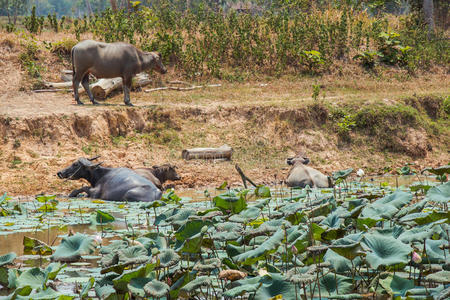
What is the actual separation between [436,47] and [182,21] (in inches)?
398

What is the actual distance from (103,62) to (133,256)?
11.4 m

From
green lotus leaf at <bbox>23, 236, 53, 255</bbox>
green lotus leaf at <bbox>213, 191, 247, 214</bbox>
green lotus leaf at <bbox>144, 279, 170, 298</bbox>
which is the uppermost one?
green lotus leaf at <bbox>144, 279, 170, 298</bbox>

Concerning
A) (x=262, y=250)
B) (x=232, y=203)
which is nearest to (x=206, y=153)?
(x=232, y=203)

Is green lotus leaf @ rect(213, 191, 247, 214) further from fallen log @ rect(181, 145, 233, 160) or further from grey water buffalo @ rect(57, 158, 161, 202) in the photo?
fallen log @ rect(181, 145, 233, 160)

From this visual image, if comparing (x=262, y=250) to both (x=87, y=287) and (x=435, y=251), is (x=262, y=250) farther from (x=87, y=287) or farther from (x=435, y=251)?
(x=435, y=251)

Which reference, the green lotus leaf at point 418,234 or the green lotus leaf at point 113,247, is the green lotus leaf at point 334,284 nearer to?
the green lotus leaf at point 418,234

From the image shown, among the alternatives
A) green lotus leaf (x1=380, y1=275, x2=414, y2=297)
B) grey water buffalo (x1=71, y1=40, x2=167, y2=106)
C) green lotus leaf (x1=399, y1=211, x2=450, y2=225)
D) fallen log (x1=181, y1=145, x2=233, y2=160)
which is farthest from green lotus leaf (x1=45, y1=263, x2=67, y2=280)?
grey water buffalo (x1=71, y1=40, x2=167, y2=106)

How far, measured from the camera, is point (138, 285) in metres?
3.35

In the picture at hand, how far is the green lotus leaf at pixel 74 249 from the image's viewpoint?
3.91 metres

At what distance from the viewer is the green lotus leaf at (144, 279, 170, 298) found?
121 inches

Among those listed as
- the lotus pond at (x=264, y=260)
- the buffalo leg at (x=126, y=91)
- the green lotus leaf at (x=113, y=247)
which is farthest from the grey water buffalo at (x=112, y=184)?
the green lotus leaf at (x=113, y=247)

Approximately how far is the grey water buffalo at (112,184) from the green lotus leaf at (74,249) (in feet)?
16.7

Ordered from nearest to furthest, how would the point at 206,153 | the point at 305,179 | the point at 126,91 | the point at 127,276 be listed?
the point at 127,276 → the point at 305,179 → the point at 206,153 → the point at 126,91

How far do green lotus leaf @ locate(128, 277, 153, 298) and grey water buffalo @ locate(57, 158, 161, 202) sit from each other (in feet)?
19.2
